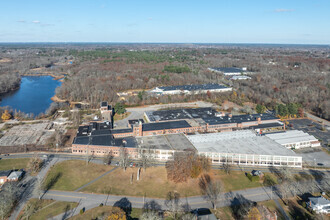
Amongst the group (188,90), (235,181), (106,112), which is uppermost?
(188,90)

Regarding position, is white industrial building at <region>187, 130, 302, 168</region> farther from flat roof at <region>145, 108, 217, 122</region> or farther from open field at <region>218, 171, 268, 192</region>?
flat roof at <region>145, 108, 217, 122</region>

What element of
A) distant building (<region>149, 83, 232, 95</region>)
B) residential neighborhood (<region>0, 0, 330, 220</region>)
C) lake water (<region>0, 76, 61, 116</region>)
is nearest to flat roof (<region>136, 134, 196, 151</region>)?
residential neighborhood (<region>0, 0, 330, 220</region>)

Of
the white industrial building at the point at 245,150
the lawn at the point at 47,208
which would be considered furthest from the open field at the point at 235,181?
the lawn at the point at 47,208

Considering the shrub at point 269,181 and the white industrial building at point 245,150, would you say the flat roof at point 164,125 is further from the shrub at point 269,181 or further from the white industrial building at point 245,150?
the shrub at point 269,181

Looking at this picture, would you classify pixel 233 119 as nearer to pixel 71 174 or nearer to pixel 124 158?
pixel 124 158

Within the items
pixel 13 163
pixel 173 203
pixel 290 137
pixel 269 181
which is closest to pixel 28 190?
pixel 13 163

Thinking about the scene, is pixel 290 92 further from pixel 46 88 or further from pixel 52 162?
pixel 46 88
